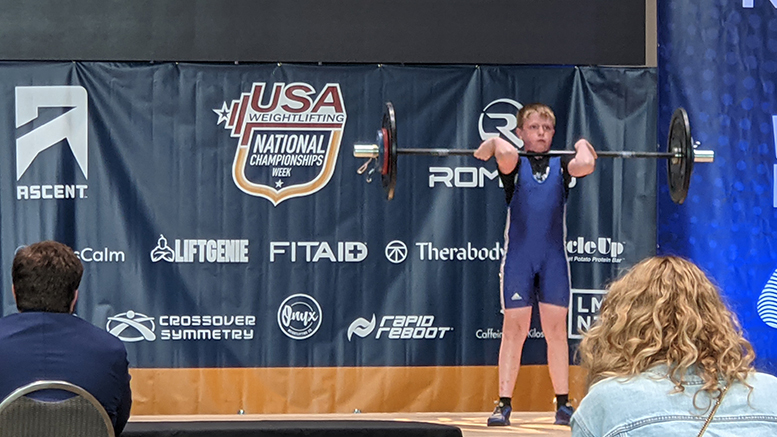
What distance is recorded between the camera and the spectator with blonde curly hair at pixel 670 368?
1.36m

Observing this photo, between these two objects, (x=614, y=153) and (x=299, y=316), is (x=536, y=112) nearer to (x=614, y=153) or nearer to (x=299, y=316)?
(x=614, y=153)

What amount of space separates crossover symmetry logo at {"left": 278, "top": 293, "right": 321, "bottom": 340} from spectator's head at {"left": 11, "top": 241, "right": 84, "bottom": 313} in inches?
120

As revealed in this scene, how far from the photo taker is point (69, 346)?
2.09 metres

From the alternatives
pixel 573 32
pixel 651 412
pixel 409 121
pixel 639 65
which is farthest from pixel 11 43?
pixel 651 412

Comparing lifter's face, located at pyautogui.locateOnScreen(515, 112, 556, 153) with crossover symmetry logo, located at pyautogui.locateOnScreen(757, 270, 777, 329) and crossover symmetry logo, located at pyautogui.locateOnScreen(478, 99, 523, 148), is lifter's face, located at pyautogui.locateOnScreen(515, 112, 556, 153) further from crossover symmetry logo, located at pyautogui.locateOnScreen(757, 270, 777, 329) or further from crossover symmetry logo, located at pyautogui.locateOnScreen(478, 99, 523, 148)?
crossover symmetry logo, located at pyautogui.locateOnScreen(757, 270, 777, 329)

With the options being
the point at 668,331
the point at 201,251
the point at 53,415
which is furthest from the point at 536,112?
the point at 668,331

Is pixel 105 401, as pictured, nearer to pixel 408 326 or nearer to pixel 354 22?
pixel 408 326

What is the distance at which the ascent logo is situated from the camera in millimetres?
5172

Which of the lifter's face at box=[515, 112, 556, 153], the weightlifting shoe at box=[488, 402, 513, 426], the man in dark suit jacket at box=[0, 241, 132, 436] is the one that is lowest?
the weightlifting shoe at box=[488, 402, 513, 426]

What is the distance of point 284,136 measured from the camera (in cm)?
529

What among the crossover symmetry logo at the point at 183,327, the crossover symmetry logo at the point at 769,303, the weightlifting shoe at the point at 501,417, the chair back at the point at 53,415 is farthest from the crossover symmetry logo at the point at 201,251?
the chair back at the point at 53,415

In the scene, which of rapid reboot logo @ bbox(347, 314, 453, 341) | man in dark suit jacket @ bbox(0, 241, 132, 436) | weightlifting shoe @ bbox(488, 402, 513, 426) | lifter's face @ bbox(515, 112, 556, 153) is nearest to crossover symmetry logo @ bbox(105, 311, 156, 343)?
rapid reboot logo @ bbox(347, 314, 453, 341)

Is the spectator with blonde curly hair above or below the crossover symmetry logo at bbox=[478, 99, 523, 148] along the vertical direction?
below

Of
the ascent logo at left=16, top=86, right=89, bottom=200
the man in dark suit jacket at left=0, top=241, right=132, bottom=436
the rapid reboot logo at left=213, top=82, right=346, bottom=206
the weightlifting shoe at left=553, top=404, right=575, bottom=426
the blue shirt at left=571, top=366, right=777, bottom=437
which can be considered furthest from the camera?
the rapid reboot logo at left=213, top=82, right=346, bottom=206
